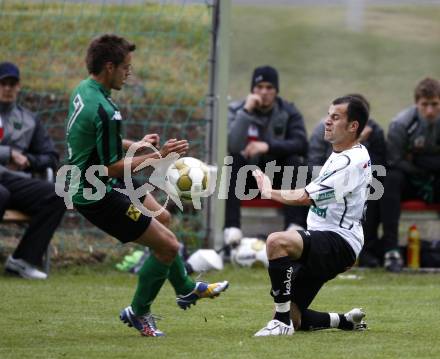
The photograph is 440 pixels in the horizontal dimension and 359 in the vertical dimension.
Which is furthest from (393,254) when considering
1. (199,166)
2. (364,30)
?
(364,30)

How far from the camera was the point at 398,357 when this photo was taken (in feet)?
17.9

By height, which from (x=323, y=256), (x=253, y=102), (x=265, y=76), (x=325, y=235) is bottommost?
(x=323, y=256)

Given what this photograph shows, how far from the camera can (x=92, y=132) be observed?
6199 mm

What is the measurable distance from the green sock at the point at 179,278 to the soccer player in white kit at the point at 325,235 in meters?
0.59

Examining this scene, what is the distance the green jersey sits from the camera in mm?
6148

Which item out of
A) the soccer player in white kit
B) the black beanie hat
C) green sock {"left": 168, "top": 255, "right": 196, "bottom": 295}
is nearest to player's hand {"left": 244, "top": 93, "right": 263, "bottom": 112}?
the black beanie hat

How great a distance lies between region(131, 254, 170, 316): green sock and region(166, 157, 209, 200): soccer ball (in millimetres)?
1064

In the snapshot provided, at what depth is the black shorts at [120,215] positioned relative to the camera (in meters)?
6.20

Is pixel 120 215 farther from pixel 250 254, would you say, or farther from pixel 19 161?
pixel 250 254

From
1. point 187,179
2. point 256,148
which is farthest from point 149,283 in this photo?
point 256,148

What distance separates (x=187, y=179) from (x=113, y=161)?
47.4 inches

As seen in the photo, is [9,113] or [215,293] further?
[9,113]

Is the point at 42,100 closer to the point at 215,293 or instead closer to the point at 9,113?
the point at 9,113

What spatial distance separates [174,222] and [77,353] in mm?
5639
